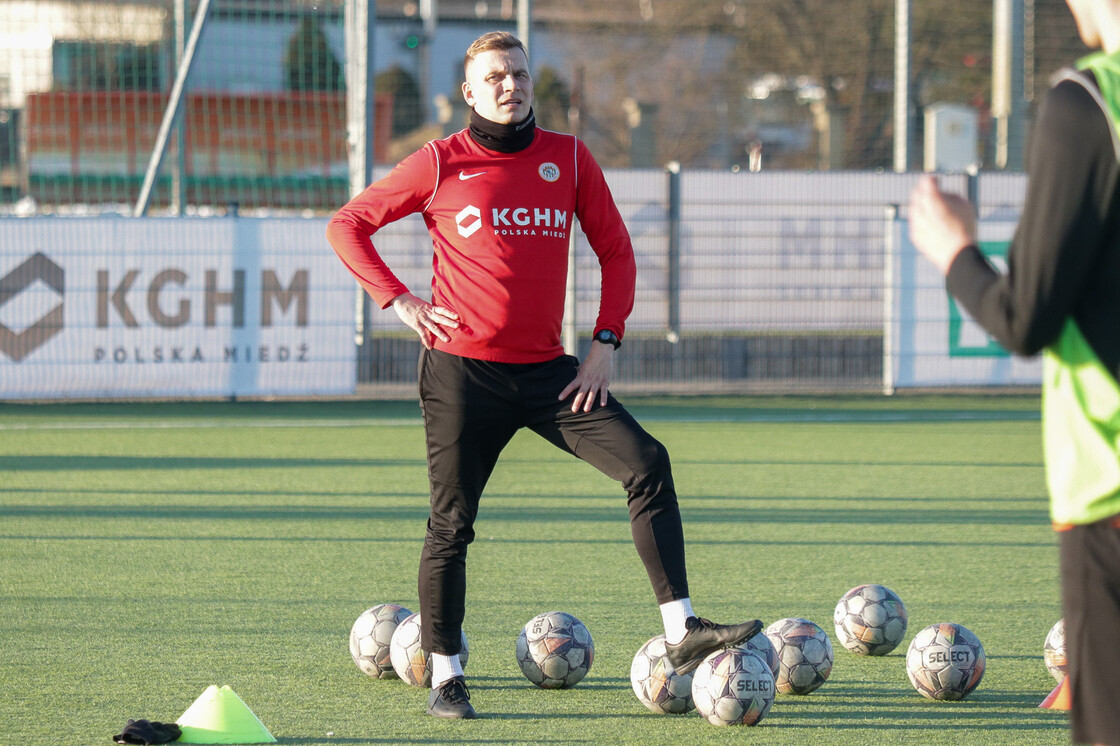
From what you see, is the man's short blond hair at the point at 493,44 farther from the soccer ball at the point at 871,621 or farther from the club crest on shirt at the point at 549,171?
the soccer ball at the point at 871,621

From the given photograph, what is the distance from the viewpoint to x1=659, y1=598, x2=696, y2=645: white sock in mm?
4484

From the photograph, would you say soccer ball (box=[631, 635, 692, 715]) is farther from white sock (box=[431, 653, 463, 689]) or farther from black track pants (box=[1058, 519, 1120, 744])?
black track pants (box=[1058, 519, 1120, 744])

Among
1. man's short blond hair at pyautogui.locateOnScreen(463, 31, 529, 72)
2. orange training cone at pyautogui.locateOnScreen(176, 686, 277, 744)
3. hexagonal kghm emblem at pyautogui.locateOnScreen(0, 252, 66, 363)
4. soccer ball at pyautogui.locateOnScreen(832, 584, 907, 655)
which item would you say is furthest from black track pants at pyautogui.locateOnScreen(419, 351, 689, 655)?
hexagonal kghm emblem at pyautogui.locateOnScreen(0, 252, 66, 363)

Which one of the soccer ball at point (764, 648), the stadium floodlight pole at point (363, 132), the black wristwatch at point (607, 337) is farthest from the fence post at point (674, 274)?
the soccer ball at point (764, 648)

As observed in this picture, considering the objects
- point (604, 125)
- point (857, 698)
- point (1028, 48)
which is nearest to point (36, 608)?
point (857, 698)

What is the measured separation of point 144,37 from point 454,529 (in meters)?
13.0

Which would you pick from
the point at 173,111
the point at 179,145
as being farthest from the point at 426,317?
the point at 179,145

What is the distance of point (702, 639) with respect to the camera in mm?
4422

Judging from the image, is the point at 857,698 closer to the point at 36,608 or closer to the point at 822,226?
the point at 36,608

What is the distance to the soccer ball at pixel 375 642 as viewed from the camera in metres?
5.00

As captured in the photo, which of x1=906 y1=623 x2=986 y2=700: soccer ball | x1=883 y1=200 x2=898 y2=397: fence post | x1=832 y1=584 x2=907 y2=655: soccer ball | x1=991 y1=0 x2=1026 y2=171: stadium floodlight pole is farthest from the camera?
x1=991 y1=0 x2=1026 y2=171: stadium floodlight pole

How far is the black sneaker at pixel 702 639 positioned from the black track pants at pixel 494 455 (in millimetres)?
131

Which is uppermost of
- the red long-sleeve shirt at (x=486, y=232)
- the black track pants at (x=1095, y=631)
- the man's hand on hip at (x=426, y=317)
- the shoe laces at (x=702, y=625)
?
the red long-sleeve shirt at (x=486, y=232)

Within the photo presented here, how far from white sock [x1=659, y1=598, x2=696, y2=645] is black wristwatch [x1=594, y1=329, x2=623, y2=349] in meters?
0.88
